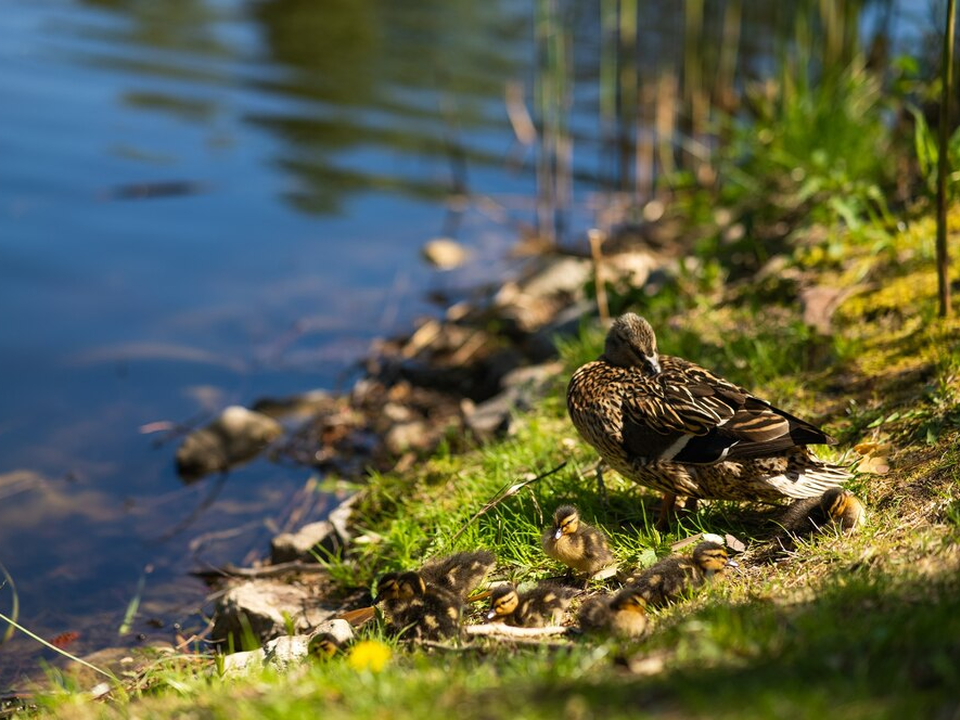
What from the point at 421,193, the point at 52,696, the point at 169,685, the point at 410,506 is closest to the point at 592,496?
the point at 410,506

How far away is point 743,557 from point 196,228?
734 centimetres

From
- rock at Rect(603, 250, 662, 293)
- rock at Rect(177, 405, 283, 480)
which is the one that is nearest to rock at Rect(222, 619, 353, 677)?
rock at Rect(177, 405, 283, 480)

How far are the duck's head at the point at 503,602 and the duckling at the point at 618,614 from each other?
0.85 feet

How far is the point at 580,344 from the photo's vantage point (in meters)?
6.94

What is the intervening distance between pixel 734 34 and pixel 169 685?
9.79 m

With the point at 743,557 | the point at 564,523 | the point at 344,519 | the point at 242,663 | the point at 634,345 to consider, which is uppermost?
the point at 634,345

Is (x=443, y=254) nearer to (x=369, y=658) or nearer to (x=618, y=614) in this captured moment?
(x=618, y=614)

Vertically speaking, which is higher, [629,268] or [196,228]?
[629,268]

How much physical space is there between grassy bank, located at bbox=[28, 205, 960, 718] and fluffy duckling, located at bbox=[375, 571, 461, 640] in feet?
0.40

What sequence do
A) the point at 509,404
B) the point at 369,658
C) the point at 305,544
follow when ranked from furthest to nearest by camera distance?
the point at 509,404
the point at 305,544
the point at 369,658

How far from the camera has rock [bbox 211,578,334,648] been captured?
498 cm

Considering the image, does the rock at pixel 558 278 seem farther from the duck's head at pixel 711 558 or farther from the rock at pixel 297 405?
the duck's head at pixel 711 558

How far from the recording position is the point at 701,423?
448cm

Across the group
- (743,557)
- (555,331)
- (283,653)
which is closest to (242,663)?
(283,653)
